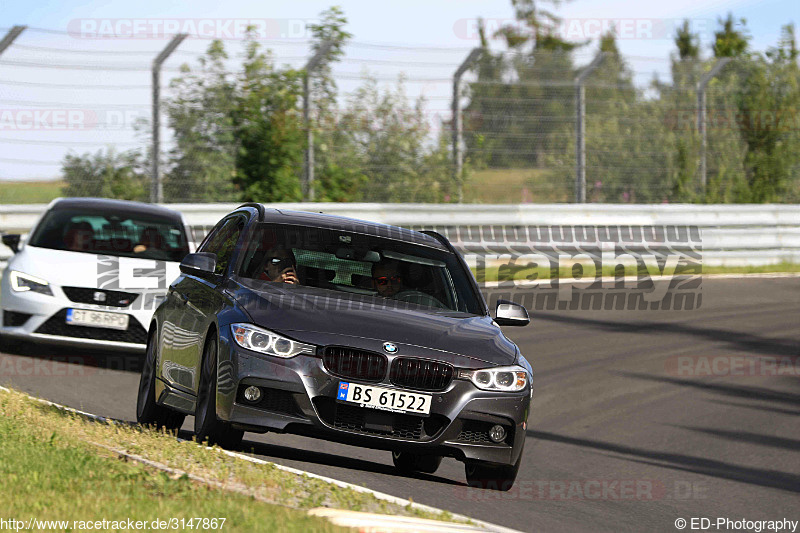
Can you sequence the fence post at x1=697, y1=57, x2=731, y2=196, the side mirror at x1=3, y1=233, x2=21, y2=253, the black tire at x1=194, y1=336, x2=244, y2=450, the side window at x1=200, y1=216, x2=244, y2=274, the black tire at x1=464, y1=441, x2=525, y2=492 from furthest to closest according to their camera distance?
1. the fence post at x1=697, y1=57, x2=731, y2=196
2. the side mirror at x1=3, y1=233, x2=21, y2=253
3. the side window at x1=200, y1=216, x2=244, y2=274
4. the black tire at x1=464, y1=441, x2=525, y2=492
5. the black tire at x1=194, y1=336, x2=244, y2=450

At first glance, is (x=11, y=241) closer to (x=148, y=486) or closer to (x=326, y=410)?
(x=326, y=410)

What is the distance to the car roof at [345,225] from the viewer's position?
27.5 feet

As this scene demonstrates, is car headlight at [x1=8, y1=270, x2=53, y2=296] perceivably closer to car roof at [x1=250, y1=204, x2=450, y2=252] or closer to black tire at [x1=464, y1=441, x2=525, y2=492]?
car roof at [x1=250, y1=204, x2=450, y2=252]

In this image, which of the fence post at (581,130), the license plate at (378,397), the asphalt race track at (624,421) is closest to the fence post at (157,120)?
the asphalt race track at (624,421)

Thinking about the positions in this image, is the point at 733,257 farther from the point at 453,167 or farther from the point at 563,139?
the point at 453,167

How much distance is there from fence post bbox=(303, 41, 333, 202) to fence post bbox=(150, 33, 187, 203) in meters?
2.26

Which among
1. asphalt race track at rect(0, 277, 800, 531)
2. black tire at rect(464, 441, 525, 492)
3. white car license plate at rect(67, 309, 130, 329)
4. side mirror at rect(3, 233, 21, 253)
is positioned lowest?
asphalt race track at rect(0, 277, 800, 531)

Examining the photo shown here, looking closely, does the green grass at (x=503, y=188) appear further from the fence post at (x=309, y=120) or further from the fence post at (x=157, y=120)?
the fence post at (x=157, y=120)

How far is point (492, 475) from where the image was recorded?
7.48m

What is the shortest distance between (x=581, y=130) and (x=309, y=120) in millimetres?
4943

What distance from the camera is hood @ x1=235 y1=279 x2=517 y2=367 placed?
22.7 feet

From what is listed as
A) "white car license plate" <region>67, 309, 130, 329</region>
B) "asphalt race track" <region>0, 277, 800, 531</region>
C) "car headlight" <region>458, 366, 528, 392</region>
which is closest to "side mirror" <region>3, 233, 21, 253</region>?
"asphalt race track" <region>0, 277, 800, 531</region>

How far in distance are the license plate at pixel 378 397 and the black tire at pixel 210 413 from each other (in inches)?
28.7

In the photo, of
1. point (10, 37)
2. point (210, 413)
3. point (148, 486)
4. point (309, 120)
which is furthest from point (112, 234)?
point (309, 120)
